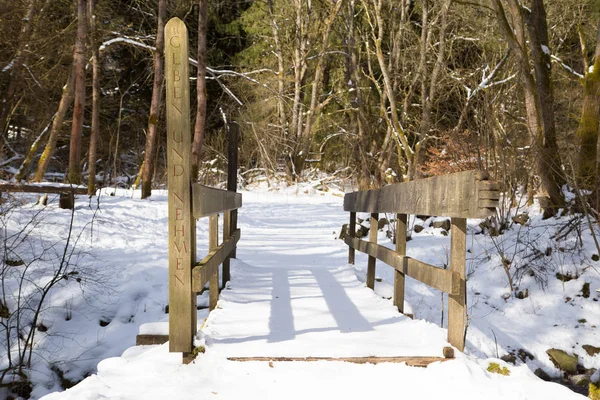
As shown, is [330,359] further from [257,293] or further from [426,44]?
[426,44]

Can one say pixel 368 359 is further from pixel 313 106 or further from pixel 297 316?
pixel 313 106

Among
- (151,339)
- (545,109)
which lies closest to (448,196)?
(151,339)

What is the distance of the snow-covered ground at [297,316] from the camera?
2801 millimetres

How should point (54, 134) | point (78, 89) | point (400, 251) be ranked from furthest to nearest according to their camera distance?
point (54, 134) → point (78, 89) → point (400, 251)

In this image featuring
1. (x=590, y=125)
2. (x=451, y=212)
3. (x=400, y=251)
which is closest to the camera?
(x=451, y=212)

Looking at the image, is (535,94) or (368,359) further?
(535,94)

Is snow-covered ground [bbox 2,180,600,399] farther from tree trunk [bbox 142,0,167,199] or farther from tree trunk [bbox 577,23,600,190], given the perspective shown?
tree trunk [bbox 577,23,600,190]

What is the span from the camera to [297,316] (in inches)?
167

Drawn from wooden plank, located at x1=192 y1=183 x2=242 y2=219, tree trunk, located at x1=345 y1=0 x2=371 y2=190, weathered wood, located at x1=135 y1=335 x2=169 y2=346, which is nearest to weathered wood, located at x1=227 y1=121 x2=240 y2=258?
wooden plank, located at x1=192 y1=183 x2=242 y2=219

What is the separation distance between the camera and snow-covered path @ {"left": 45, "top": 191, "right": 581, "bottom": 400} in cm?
269

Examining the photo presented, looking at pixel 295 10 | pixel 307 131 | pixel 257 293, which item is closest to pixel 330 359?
pixel 257 293

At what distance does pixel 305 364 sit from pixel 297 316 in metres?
1.22

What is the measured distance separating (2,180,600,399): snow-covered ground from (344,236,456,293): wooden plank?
1.24ft

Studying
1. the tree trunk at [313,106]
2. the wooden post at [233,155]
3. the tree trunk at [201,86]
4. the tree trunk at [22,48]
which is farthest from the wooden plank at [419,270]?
the tree trunk at [313,106]
